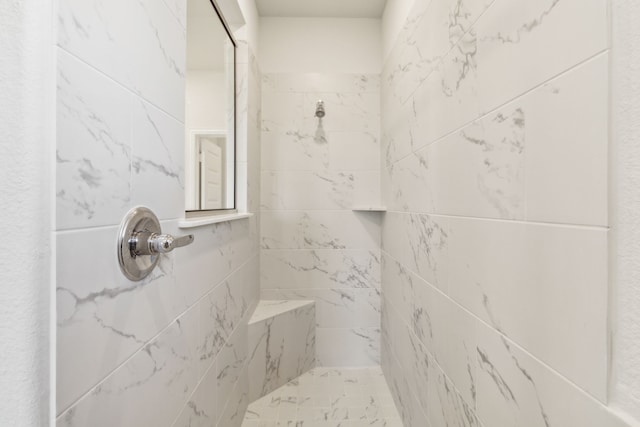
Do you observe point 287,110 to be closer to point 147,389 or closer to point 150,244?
point 150,244

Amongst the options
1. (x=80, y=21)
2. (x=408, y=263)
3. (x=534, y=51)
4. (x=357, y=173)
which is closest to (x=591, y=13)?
(x=534, y=51)

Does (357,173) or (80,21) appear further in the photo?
(357,173)

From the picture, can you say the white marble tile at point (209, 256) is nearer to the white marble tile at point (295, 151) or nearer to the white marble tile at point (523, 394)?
the white marble tile at point (295, 151)

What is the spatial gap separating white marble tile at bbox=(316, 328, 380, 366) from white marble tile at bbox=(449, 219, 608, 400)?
145 centimetres

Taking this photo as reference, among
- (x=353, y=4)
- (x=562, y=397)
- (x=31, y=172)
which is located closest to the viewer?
(x=31, y=172)

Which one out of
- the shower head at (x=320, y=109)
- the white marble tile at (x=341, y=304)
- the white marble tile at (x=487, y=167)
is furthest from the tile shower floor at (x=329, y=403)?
the shower head at (x=320, y=109)

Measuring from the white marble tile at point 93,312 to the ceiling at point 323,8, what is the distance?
204 cm

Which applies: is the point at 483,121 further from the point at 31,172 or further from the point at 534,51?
the point at 31,172

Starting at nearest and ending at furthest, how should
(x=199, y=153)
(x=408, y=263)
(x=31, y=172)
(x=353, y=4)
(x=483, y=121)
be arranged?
(x=31, y=172) → (x=483, y=121) → (x=199, y=153) → (x=408, y=263) → (x=353, y=4)

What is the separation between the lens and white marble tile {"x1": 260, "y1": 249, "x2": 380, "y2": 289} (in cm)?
219

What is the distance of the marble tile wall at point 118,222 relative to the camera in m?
0.48

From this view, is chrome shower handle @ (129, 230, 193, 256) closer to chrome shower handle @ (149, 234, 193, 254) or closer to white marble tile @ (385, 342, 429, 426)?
chrome shower handle @ (149, 234, 193, 254)

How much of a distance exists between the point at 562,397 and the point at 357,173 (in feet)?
5.83

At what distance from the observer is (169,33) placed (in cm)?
81
